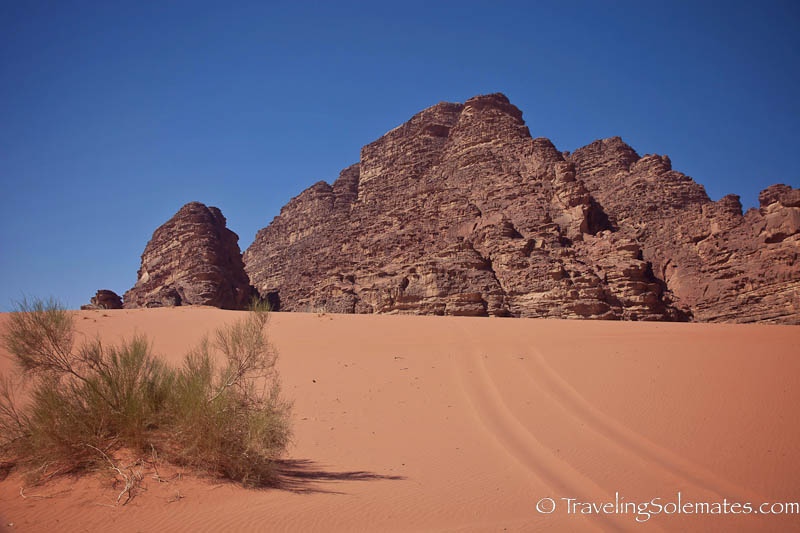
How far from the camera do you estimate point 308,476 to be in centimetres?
559

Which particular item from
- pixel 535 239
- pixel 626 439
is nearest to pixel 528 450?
pixel 626 439

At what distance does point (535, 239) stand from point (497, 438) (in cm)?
2751

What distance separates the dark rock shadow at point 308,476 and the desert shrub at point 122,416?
27 cm

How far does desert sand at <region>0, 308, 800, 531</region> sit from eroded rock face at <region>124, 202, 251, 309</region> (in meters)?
24.9

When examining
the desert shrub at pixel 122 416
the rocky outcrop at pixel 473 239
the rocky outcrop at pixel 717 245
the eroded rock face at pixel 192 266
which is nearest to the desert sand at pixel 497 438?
the desert shrub at pixel 122 416

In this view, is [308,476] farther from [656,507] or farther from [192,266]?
[192,266]

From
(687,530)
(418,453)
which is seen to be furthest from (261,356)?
(687,530)

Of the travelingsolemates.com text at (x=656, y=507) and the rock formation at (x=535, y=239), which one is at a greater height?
the rock formation at (x=535, y=239)

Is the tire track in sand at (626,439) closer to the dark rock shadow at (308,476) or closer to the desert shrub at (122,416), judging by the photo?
the dark rock shadow at (308,476)

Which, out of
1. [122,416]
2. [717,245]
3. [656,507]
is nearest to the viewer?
[122,416]

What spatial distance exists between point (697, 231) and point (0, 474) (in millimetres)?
39011

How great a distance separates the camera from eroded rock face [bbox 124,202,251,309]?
39562 millimetres

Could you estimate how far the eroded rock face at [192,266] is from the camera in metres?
39.6

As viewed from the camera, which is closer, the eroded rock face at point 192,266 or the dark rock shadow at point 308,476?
the dark rock shadow at point 308,476
